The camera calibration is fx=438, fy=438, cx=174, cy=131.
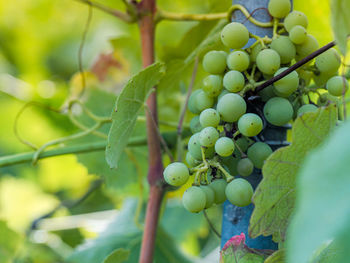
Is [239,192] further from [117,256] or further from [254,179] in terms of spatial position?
[117,256]

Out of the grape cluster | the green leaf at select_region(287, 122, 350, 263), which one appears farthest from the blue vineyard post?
the green leaf at select_region(287, 122, 350, 263)

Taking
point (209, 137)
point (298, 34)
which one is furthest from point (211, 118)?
point (298, 34)

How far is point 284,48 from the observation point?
1.55ft

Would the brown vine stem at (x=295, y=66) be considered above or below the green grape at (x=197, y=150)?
above

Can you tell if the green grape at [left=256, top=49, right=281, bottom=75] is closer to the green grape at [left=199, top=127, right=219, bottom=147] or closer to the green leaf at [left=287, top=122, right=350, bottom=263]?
the green grape at [left=199, top=127, right=219, bottom=147]

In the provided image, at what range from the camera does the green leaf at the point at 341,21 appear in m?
0.33

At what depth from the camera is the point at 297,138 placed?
1.28 ft

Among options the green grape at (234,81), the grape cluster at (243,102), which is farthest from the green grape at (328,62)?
the green grape at (234,81)

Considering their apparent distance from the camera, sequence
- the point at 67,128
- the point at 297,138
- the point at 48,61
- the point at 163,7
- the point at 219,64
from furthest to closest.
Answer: the point at 48,61 → the point at 67,128 → the point at 163,7 → the point at 219,64 → the point at 297,138

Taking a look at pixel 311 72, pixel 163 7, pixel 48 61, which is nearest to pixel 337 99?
pixel 311 72

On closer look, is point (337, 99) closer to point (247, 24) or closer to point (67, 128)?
point (247, 24)

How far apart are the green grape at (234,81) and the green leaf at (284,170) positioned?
0.31 ft

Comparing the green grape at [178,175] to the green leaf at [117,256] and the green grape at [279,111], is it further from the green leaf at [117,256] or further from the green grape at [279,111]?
the green leaf at [117,256]

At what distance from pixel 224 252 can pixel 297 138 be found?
0.48 ft
